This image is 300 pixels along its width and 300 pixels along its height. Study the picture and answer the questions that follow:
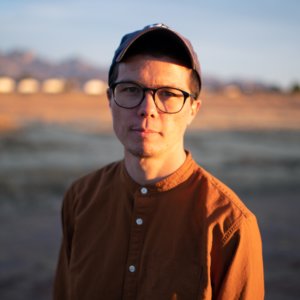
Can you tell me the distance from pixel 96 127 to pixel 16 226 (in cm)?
1058

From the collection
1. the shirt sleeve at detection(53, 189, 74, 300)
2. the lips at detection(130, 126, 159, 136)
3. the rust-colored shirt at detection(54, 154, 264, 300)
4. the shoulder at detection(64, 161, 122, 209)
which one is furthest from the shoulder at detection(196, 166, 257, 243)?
the shirt sleeve at detection(53, 189, 74, 300)

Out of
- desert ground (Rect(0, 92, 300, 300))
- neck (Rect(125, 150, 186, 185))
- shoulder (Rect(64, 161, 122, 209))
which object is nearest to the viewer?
neck (Rect(125, 150, 186, 185))

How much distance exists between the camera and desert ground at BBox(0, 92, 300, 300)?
5086mm

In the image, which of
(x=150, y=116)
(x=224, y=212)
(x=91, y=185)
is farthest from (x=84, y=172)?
(x=224, y=212)

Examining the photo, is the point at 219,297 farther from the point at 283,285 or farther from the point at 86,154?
the point at 86,154

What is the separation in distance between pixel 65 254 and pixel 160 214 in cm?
69

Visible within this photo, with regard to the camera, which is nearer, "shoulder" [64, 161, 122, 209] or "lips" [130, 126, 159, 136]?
"lips" [130, 126, 159, 136]

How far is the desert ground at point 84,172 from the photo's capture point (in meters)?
5.09

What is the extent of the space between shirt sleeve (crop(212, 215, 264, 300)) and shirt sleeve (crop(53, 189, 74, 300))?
0.82 m

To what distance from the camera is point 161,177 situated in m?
1.98

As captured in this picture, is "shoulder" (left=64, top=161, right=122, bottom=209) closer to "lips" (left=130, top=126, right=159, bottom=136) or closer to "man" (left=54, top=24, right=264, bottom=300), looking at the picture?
"man" (left=54, top=24, right=264, bottom=300)

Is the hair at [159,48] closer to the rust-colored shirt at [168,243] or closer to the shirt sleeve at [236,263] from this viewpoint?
the rust-colored shirt at [168,243]

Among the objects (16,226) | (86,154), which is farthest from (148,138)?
(86,154)

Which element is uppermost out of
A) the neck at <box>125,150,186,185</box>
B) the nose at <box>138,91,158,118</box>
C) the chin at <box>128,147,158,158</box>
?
the nose at <box>138,91,158,118</box>
